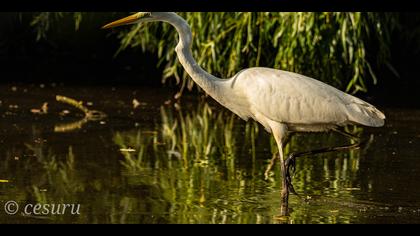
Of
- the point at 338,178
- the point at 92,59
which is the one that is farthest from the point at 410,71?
the point at 338,178

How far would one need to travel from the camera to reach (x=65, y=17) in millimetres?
15555

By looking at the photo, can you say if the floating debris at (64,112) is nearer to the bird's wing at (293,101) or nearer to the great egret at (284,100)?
the great egret at (284,100)

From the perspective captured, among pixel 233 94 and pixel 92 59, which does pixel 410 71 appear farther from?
pixel 233 94

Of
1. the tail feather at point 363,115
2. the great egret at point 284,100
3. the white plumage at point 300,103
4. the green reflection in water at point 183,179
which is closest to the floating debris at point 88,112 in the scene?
the green reflection in water at point 183,179

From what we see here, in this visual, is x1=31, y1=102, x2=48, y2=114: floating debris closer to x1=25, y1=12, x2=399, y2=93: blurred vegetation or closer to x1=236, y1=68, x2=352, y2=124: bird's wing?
x1=25, y1=12, x2=399, y2=93: blurred vegetation

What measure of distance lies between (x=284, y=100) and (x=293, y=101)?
66 millimetres

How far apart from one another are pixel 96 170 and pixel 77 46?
855cm

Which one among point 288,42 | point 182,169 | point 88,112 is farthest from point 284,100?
point 288,42

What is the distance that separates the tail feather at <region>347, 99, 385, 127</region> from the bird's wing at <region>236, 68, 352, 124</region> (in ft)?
0.16

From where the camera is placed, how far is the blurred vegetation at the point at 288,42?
11.4 metres

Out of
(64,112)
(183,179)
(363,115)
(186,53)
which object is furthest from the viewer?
(64,112)

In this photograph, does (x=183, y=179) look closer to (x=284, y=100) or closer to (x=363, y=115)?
(x=284, y=100)

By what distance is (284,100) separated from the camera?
732 centimetres

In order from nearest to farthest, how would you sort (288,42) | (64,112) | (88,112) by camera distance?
(88,112), (64,112), (288,42)
